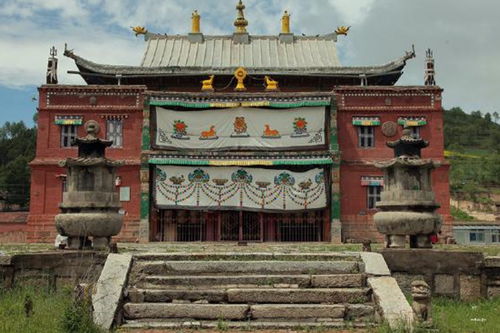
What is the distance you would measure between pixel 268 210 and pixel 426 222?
47.2 feet

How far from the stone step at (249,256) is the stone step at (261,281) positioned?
0.90 meters

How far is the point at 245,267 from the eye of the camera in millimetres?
11031

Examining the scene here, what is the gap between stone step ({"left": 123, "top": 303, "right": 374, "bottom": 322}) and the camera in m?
9.50

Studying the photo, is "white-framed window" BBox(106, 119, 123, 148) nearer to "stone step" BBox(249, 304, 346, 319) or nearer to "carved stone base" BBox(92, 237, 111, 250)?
"carved stone base" BBox(92, 237, 111, 250)

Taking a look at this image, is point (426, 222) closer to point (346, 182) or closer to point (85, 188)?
point (85, 188)

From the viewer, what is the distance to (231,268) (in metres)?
11.0

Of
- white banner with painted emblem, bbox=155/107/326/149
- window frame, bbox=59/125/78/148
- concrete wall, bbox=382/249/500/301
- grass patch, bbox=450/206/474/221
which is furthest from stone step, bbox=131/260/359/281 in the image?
grass patch, bbox=450/206/474/221

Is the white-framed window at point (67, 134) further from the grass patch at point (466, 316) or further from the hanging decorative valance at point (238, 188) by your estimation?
the grass patch at point (466, 316)

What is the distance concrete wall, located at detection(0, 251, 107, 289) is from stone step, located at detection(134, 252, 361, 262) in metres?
1.11

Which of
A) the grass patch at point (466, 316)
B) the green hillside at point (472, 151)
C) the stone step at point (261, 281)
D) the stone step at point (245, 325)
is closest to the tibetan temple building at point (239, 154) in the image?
the grass patch at point (466, 316)

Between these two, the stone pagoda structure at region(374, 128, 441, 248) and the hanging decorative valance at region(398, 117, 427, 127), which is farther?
the hanging decorative valance at region(398, 117, 427, 127)

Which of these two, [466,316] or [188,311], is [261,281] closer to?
[188,311]

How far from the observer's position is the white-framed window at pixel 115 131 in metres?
27.4

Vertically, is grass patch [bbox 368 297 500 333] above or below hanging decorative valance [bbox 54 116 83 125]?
below
